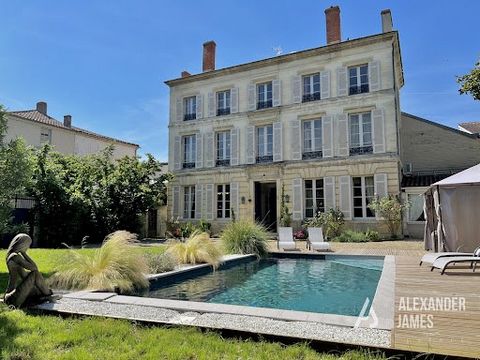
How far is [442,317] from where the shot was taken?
365 cm

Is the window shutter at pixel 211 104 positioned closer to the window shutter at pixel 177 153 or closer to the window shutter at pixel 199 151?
the window shutter at pixel 199 151

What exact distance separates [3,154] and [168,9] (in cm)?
660

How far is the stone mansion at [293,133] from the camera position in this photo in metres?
16.8

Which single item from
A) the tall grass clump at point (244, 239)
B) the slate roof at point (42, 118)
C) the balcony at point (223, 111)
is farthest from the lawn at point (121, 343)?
the slate roof at point (42, 118)

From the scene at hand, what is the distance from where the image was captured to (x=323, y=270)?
29.4 feet

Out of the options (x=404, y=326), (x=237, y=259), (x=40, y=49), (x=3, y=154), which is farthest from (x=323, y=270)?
(x=40, y=49)

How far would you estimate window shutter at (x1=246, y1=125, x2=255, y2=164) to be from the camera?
64.2ft

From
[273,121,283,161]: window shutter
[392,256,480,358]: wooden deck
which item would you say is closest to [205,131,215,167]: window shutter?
[273,121,283,161]: window shutter

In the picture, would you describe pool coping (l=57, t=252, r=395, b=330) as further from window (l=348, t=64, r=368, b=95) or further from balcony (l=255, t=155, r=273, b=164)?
balcony (l=255, t=155, r=273, b=164)

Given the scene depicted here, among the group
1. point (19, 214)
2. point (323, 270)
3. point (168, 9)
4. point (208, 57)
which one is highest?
point (208, 57)

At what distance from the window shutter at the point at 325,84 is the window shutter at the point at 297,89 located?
1165mm

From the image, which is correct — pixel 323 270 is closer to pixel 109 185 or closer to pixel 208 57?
pixel 109 185

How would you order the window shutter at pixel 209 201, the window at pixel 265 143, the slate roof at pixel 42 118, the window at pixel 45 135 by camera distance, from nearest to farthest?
the window at pixel 265 143 → the window shutter at pixel 209 201 → the slate roof at pixel 42 118 → the window at pixel 45 135

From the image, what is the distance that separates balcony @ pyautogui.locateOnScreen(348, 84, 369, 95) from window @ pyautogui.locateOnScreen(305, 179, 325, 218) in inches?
185
